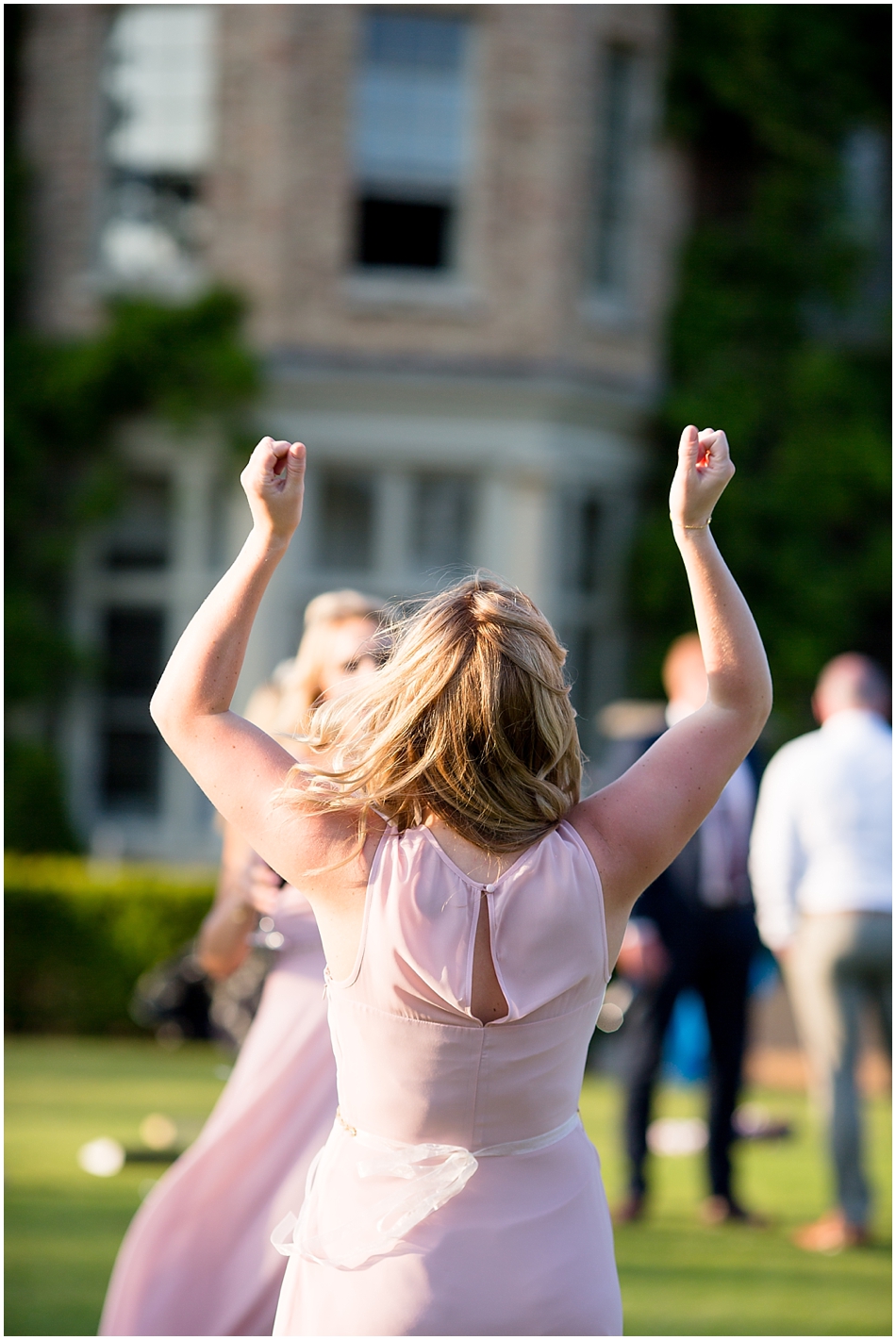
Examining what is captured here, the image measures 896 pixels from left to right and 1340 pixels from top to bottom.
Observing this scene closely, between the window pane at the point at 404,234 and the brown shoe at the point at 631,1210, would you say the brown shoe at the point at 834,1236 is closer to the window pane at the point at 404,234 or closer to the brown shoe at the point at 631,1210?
the brown shoe at the point at 631,1210

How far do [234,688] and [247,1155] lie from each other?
2029 mm

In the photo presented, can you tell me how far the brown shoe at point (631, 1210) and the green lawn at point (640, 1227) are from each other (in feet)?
0.18

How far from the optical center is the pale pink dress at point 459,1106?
195 cm

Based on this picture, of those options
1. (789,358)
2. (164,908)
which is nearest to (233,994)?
(164,908)

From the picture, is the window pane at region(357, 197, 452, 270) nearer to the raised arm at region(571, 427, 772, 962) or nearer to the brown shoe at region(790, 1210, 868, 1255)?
the brown shoe at region(790, 1210, 868, 1255)

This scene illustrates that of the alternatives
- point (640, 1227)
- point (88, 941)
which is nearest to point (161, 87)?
point (88, 941)

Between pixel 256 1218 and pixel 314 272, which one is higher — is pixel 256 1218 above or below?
below

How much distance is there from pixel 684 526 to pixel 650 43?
12391mm

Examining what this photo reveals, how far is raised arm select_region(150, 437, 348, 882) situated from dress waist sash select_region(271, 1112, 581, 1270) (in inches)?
15.8

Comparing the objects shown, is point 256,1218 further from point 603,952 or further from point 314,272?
point 314,272

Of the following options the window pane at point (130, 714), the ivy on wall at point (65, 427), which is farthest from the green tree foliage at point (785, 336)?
the window pane at point (130, 714)

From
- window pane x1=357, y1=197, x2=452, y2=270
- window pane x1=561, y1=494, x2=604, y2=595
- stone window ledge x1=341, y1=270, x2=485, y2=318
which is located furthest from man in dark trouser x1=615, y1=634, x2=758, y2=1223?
window pane x1=357, y1=197, x2=452, y2=270

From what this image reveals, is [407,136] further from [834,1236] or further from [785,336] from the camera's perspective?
[834,1236]

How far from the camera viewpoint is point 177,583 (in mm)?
12609
